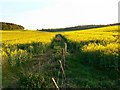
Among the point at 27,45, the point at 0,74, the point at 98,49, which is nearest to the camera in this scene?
the point at 0,74

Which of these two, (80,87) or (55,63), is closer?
(80,87)

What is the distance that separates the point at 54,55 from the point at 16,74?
3124 millimetres

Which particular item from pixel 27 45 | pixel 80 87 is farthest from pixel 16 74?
pixel 27 45

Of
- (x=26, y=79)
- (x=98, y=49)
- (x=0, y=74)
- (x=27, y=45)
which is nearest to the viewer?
(x=26, y=79)

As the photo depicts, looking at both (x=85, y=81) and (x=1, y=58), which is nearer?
(x=85, y=81)

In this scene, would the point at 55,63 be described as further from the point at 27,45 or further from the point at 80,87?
the point at 27,45

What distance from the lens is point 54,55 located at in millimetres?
20750

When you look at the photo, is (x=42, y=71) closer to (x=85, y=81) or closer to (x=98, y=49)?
(x=85, y=81)

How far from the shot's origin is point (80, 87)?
16109 mm

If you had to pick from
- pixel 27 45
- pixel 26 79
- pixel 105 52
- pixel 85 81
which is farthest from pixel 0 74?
pixel 27 45

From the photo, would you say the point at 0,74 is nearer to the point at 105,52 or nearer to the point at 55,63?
the point at 55,63

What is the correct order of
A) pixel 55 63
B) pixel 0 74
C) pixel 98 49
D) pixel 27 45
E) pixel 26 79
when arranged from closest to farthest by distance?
pixel 26 79, pixel 0 74, pixel 55 63, pixel 98 49, pixel 27 45

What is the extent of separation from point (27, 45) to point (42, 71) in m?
6.87

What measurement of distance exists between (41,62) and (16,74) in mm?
1924
